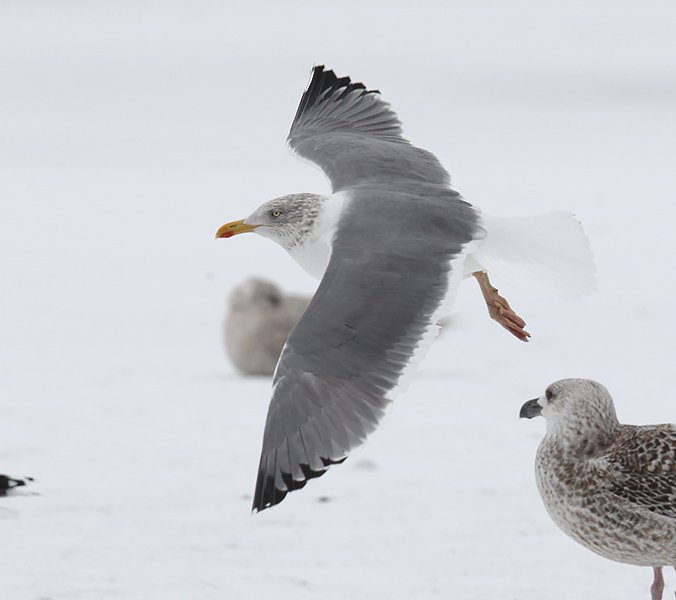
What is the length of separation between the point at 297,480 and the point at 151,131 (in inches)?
537

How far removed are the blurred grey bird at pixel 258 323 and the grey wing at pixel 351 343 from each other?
3.17 m

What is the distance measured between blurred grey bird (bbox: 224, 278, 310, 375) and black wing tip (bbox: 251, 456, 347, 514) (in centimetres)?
369

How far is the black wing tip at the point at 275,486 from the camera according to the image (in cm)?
353

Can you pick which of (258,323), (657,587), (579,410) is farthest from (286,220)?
(258,323)

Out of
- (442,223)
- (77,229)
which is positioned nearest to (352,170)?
(442,223)

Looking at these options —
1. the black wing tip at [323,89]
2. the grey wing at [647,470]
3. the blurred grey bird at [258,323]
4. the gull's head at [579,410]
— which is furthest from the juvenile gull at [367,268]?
the blurred grey bird at [258,323]

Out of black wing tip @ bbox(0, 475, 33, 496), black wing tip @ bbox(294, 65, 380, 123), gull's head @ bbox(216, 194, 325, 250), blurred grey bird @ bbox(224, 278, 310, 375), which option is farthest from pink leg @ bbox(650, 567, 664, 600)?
blurred grey bird @ bbox(224, 278, 310, 375)

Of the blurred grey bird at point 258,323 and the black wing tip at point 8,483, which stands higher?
the black wing tip at point 8,483

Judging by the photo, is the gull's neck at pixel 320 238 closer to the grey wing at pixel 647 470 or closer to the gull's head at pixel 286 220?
the gull's head at pixel 286 220

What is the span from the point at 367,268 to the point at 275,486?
71 cm

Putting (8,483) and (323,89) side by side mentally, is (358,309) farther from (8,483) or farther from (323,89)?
(323,89)

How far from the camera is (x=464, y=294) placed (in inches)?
363

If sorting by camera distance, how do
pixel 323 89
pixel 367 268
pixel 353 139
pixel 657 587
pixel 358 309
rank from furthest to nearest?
pixel 323 89 → pixel 353 139 → pixel 367 268 → pixel 358 309 → pixel 657 587

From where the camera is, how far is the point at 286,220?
15.3 feet
